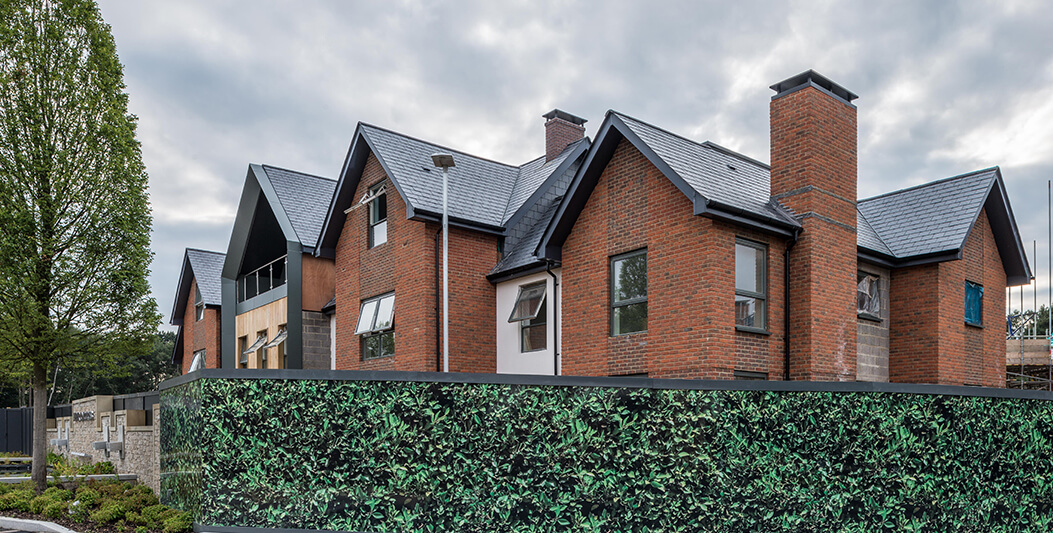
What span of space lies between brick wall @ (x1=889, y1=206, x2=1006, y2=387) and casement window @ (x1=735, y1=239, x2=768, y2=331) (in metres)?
4.73

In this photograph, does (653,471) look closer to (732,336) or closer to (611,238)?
(732,336)

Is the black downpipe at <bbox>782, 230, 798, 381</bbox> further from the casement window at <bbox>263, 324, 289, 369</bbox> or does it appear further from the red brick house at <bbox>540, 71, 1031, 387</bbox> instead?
the casement window at <bbox>263, 324, 289, 369</bbox>

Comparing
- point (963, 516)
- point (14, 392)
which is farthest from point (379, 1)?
point (14, 392)

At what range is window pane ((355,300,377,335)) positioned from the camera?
19.3 m

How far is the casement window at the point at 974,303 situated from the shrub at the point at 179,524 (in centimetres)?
1623

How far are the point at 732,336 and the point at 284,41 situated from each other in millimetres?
9872

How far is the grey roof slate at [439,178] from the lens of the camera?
59.3 feet

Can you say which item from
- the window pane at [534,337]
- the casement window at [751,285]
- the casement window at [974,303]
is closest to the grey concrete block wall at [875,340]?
the casement window at [974,303]

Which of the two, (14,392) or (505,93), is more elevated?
(505,93)

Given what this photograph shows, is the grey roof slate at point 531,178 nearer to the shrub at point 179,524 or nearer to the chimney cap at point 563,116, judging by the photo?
the chimney cap at point 563,116

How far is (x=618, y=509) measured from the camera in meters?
9.18

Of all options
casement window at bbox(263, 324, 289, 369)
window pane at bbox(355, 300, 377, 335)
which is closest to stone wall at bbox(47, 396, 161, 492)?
casement window at bbox(263, 324, 289, 369)

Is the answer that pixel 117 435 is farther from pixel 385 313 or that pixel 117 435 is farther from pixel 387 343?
pixel 385 313

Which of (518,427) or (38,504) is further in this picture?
(38,504)
